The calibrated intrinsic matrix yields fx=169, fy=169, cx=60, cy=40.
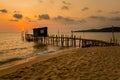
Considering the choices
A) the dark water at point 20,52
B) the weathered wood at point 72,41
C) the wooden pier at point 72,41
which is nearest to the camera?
the dark water at point 20,52

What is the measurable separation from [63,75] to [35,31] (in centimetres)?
4805

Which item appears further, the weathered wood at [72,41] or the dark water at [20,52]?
the weathered wood at [72,41]

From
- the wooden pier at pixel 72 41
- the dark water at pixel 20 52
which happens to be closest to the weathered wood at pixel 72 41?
the wooden pier at pixel 72 41

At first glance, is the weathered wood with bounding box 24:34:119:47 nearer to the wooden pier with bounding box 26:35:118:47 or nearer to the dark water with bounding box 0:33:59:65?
the wooden pier with bounding box 26:35:118:47

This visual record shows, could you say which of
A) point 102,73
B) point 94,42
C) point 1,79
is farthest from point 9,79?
point 94,42

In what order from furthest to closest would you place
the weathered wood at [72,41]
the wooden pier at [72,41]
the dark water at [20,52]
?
1. the weathered wood at [72,41]
2. the wooden pier at [72,41]
3. the dark water at [20,52]

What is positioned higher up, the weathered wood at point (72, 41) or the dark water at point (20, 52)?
the weathered wood at point (72, 41)

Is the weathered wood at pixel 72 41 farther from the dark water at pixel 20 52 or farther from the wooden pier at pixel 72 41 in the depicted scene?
the dark water at pixel 20 52

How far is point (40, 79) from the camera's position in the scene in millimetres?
7375

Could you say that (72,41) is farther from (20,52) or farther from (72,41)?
(20,52)

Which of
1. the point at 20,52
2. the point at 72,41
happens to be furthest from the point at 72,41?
the point at 20,52

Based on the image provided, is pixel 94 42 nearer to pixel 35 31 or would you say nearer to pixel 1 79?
pixel 35 31

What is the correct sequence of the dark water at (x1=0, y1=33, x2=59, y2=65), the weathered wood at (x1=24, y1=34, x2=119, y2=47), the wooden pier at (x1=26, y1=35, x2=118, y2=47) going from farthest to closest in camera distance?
the weathered wood at (x1=24, y1=34, x2=119, y2=47), the wooden pier at (x1=26, y1=35, x2=118, y2=47), the dark water at (x1=0, y1=33, x2=59, y2=65)

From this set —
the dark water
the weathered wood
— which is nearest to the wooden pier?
the weathered wood
